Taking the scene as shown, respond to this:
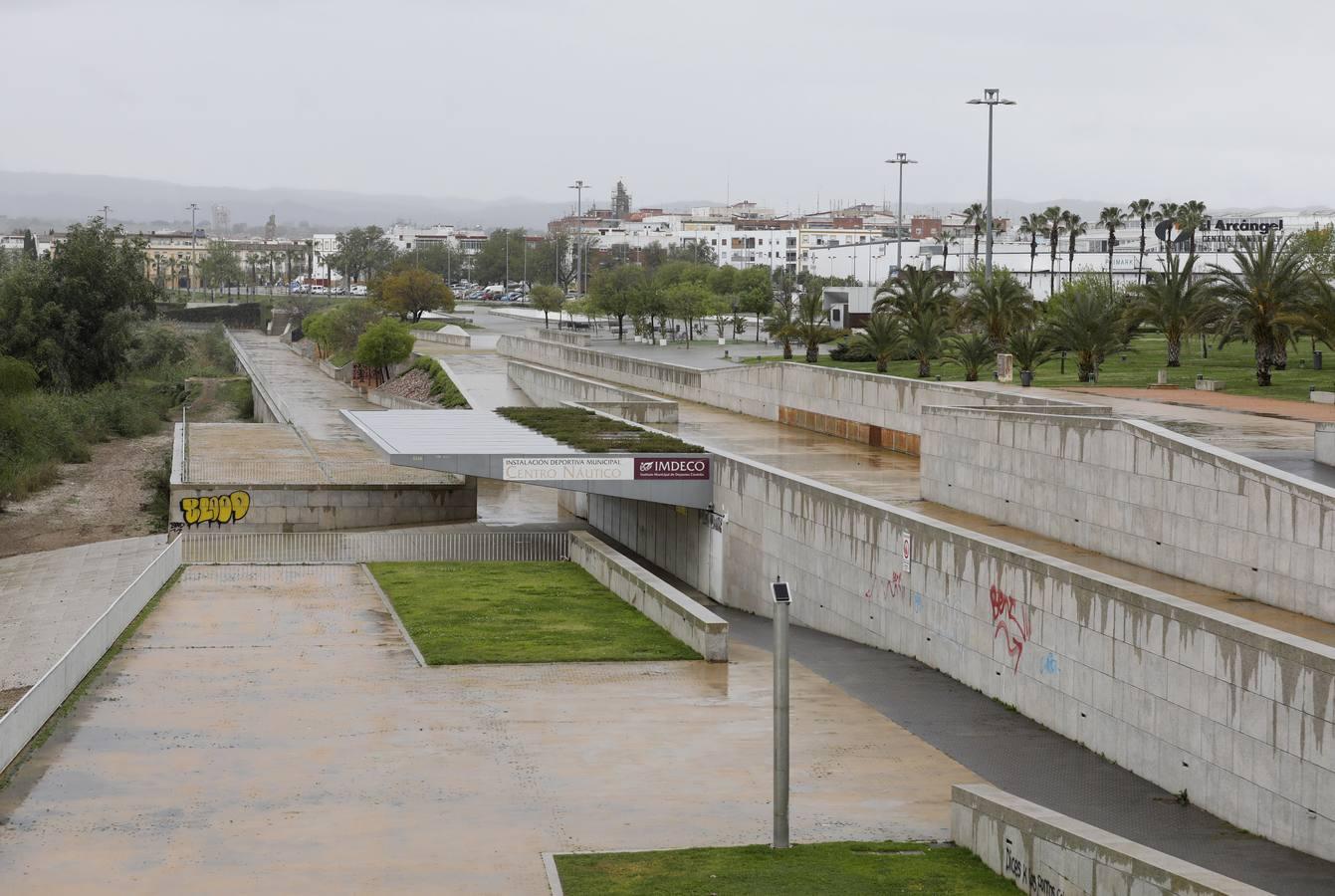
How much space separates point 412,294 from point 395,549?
256 feet

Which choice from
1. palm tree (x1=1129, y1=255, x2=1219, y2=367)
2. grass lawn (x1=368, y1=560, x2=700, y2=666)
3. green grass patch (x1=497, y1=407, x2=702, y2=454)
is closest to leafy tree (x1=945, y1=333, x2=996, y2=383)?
palm tree (x1=1129, y1=255, x2=1219, y2=367)

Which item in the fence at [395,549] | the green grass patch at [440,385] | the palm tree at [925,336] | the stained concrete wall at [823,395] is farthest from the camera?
the green grass patch at [440,385]

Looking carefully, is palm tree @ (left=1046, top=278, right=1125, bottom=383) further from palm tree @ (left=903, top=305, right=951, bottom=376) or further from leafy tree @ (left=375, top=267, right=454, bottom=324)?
leafy tree @ (left=375, top=267, right=454, bottom=324)

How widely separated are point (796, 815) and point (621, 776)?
2.43m

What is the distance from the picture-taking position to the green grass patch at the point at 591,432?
3481 centimetres

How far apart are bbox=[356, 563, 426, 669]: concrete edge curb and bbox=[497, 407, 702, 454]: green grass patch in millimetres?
5274

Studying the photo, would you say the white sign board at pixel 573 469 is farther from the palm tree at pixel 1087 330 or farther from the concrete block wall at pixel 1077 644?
the palm tree at pixel 1087 330

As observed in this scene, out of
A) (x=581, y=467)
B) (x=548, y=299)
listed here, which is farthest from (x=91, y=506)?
(x=548, y=299)

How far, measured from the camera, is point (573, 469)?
1310 inches

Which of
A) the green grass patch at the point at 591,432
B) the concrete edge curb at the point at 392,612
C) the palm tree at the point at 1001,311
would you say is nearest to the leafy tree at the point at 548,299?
the palm tree at the point at 1001,311

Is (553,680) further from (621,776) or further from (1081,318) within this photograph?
(1081,318)

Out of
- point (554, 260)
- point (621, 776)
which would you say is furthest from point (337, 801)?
point (554, 260)

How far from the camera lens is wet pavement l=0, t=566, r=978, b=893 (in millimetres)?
15367

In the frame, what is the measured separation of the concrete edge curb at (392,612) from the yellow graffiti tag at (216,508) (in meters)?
6.48
